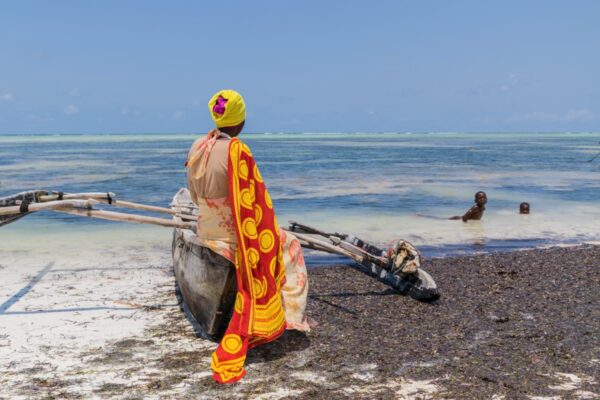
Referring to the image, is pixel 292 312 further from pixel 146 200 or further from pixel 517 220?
pixel 146 200

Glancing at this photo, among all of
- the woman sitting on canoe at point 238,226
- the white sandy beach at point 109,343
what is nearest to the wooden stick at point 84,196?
the white sandy beach at point 109,343

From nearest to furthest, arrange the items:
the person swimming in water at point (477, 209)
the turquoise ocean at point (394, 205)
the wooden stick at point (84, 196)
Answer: the wooden stick at point (84, 196)
the turquoise ocean at point (394, 205)
the person swimming in water at point (477, 209)

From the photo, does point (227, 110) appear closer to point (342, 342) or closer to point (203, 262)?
point (203, 262)

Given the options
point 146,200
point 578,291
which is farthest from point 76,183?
point 578,291

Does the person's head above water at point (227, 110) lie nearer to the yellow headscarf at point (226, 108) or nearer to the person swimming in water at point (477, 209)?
the yellow headscarf at point (226, 108)

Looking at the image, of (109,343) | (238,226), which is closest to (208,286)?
(238,226)

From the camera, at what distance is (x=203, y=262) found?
5.38 metres

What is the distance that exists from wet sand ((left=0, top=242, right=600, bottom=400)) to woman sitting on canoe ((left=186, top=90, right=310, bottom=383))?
0.30 metres

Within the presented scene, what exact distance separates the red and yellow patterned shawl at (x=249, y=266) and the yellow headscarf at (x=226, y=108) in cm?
21

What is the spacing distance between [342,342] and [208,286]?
4.40 feet

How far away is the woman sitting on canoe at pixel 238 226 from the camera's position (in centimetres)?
490

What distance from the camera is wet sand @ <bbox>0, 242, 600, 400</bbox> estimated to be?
14.8ft

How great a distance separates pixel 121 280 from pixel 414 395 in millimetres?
5110

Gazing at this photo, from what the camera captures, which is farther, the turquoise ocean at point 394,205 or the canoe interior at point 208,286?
the turquoise ocean at point 394,205
